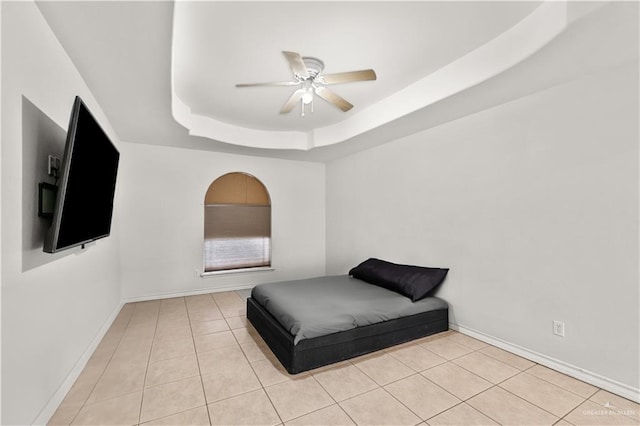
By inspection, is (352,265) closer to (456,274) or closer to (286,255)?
(286,255)

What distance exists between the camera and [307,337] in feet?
8.27

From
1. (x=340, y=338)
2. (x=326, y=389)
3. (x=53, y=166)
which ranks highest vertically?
(x=53, y=166)

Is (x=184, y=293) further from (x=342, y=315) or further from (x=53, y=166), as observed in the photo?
(x=53, y=166)

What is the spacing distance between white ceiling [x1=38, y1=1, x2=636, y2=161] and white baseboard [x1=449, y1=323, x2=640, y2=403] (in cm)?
243

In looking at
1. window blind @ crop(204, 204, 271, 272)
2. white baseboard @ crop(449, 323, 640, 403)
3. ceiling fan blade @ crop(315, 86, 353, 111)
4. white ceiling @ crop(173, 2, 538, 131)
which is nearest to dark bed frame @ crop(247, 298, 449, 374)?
white baseboard @ crop(449, 323, 640, 403)

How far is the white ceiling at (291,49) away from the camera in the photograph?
6.35 ft

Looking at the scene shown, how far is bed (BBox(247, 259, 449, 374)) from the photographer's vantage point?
8.46ft

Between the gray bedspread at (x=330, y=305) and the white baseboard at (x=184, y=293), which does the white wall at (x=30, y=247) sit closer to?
the gray bedspread at (x=330, y=305)

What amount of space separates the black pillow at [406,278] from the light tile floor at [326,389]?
55cm

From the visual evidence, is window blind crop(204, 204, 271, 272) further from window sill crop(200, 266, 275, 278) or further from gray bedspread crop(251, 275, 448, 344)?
gray bedspread crop(251, 275, 448, 344)

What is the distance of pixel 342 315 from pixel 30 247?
7.57 feet

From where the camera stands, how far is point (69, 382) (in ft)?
7.32

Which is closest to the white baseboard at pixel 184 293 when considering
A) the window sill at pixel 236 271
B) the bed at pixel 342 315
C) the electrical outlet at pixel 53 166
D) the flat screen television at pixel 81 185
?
the window sill at pixel 236 271

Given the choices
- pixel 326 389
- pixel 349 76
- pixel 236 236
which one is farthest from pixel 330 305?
pixel 236 236
